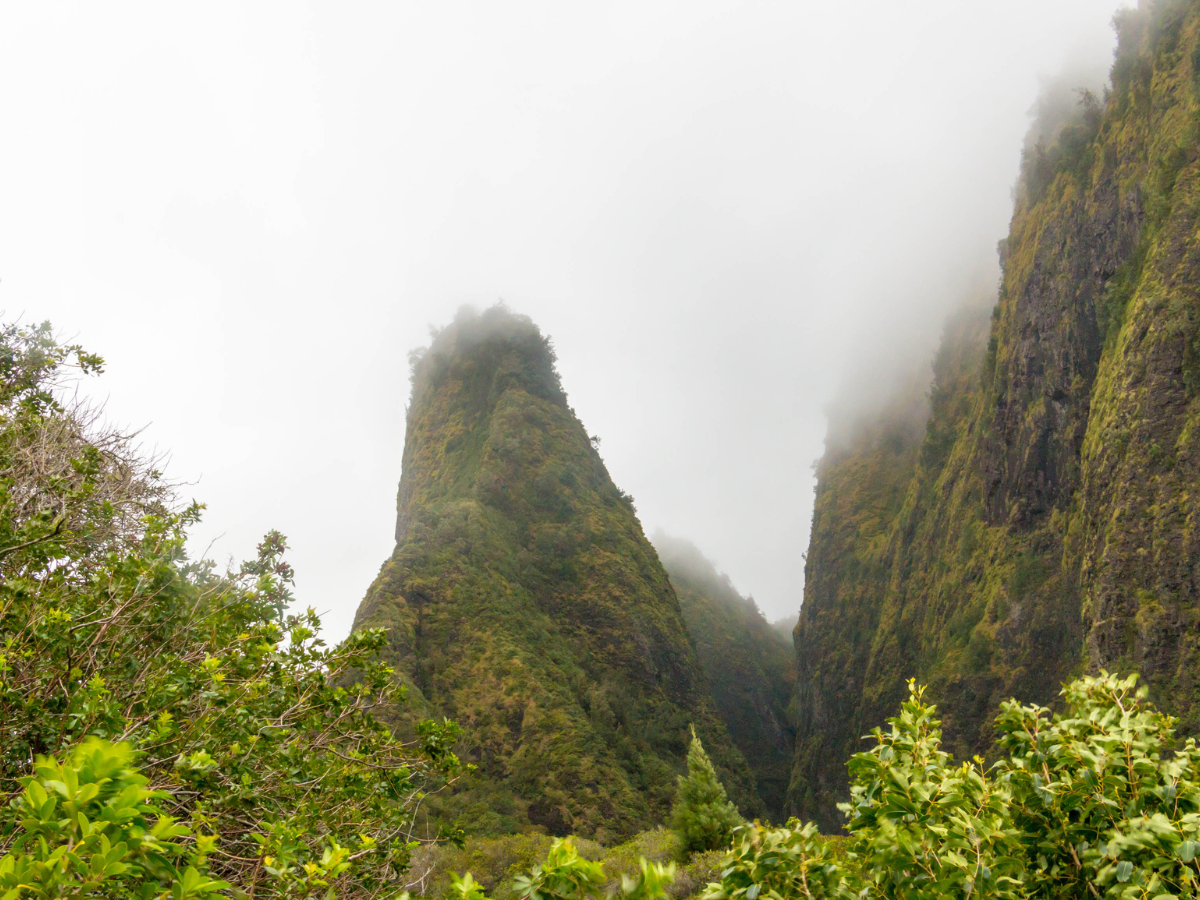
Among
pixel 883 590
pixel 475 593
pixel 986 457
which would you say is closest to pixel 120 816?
pixel 475 593

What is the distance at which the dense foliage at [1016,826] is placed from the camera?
254 centimetres

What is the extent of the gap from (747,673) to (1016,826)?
8467 cm

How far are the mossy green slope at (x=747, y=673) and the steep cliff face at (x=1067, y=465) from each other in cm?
694

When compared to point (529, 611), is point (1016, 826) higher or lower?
lower

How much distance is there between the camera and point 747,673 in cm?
8156

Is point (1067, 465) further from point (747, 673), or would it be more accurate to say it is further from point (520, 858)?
point (747, 673)

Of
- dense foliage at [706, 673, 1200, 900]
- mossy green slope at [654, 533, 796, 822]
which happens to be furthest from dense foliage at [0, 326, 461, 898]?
mossy green slope at [654, 533, 796, 822]

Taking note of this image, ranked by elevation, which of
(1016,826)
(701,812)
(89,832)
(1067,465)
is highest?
(1067,465)

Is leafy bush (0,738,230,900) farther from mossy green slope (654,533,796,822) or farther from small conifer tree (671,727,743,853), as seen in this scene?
mossy green slope (654,533,796,822)

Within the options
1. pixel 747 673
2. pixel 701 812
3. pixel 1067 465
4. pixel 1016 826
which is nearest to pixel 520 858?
pixel 701 812

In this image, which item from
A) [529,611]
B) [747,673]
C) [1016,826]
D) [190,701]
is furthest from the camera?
[747,673]

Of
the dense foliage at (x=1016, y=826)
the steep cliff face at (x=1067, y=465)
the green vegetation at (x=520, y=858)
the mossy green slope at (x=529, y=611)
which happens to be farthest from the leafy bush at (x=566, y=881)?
the steep cliff face at (x=1067, y=465)

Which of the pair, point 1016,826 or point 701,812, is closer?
point 1016,826

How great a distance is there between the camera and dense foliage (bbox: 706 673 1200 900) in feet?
8.32
